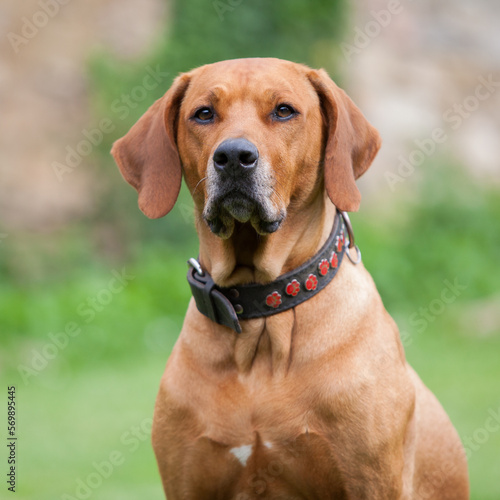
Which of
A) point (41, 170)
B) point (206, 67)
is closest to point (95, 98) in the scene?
point (41, 170)

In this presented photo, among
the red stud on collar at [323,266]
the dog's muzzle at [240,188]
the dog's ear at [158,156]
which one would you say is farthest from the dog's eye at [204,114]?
the red stud on collar at [323,266]

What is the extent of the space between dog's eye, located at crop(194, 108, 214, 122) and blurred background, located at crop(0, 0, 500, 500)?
368cm

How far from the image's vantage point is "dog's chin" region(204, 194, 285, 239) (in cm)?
315

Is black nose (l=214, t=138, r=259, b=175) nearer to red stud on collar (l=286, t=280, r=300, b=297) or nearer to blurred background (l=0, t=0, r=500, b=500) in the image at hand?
red stud on collar (l=286, t=280, r=300, b=297)

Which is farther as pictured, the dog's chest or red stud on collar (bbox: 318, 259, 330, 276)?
red stud on collar (bbox: 318, 259, 330, 276)

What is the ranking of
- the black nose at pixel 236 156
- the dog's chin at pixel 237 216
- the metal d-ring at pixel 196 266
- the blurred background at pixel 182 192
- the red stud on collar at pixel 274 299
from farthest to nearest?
1. the blurred background at pixel 182 192
2. the metal d-ring at pixel 196 266
3. the red stud on collar at pixel 274 299
4. the dog's chin at pixel 237 216
5. the black nose at pixel 236 156

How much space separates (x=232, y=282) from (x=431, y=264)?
6.08m

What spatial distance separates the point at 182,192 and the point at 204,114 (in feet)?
17.1

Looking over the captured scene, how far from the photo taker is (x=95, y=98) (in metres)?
9.36

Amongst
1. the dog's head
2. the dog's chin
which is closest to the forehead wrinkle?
the dog's head

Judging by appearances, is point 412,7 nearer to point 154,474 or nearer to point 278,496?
point 154,474

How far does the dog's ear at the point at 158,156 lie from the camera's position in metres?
3.47

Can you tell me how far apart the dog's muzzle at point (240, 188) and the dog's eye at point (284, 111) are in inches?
11.3

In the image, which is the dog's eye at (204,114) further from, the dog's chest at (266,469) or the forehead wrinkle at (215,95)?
the dog's chest at (266,469)
